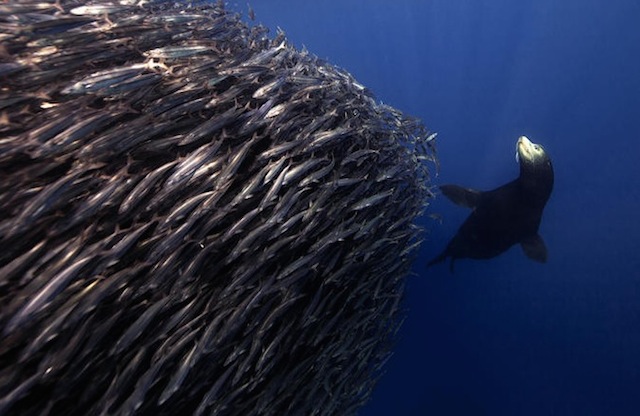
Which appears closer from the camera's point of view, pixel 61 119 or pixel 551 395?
pixel 61 119

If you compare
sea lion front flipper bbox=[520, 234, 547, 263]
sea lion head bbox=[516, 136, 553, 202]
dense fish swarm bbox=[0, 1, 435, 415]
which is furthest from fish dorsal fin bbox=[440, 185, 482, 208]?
dense fish swarm bbox=[0, 1, 435, 415]

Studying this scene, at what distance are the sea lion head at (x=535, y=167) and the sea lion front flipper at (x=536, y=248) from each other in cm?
140

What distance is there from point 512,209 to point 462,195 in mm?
987

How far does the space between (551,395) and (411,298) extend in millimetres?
7550

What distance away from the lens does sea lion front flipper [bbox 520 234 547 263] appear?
9023mm

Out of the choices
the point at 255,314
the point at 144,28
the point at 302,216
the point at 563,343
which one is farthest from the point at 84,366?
the point at 563,343

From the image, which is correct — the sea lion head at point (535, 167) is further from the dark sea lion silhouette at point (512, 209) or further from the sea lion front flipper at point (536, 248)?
the sea lion front flipper at point (536, 248)

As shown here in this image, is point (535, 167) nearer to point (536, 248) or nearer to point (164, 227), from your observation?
point (536, 248)

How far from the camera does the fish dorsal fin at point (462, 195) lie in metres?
8.91

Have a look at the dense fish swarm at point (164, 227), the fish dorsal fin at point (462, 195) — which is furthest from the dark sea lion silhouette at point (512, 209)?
the dense fish swarm at point (164, 227)

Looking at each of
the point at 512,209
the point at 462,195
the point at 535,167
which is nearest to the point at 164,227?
the point at 535,167

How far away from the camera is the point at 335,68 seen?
6.50m

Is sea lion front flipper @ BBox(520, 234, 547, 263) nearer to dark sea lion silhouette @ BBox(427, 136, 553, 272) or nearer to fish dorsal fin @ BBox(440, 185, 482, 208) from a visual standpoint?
dark sea lion silhouette @ BBox(427, 136, 553, 272)

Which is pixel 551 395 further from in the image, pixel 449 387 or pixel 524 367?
pixel 449 387
